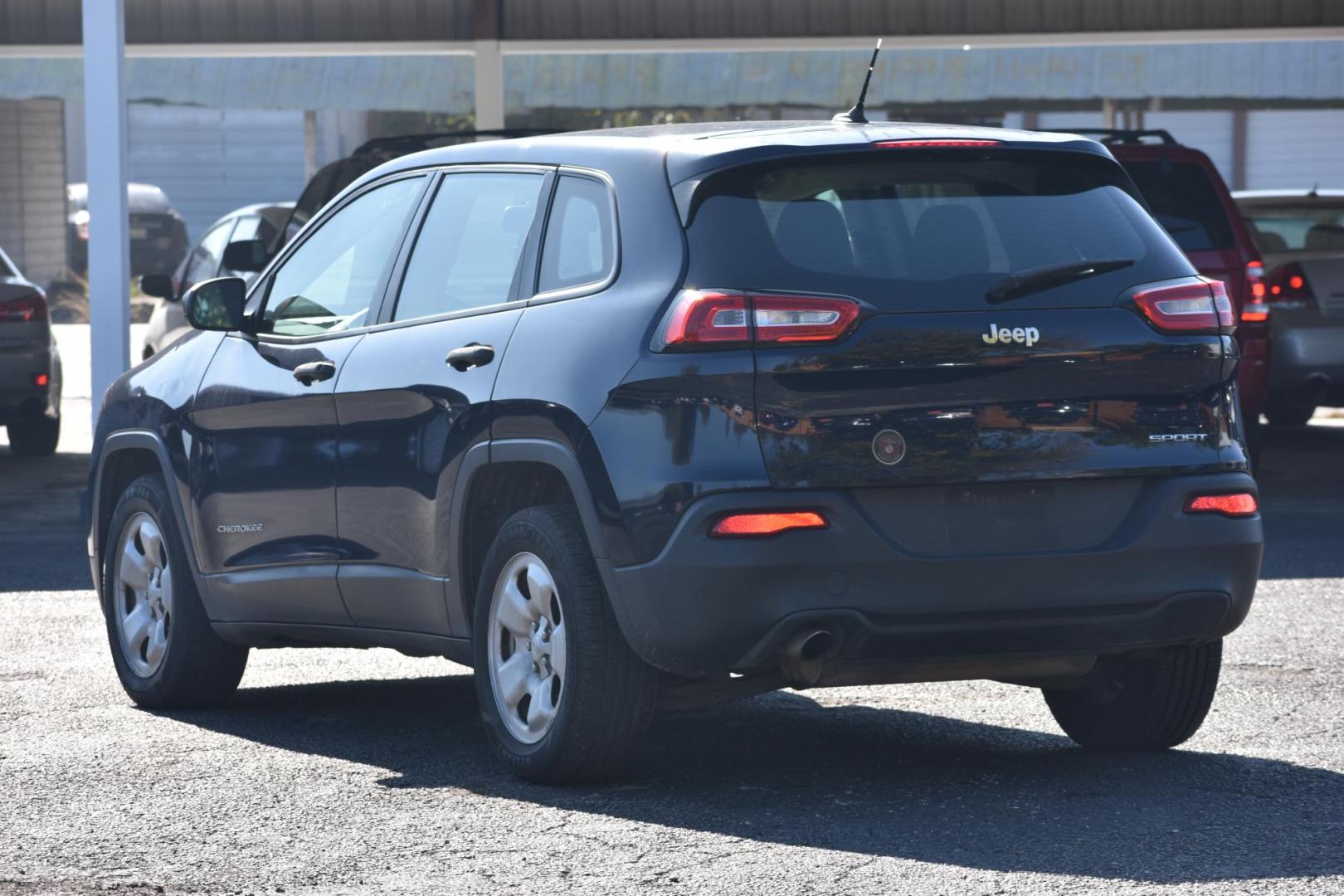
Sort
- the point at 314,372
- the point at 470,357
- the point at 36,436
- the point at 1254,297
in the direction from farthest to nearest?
the point at 36,436 → the point at 1254,297 → the point at 314,372 → the point at 470,357

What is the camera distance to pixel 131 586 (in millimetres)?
8086

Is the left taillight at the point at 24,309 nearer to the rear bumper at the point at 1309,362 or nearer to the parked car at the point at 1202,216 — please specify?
the parked car at the point at 1202,216

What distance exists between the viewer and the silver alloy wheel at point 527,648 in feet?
20.3

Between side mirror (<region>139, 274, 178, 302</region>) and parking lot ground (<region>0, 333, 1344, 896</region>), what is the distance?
6992 millimetres

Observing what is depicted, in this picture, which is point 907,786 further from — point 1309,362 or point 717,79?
point 717,79

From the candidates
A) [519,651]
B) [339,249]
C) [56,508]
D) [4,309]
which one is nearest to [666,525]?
[519,651]

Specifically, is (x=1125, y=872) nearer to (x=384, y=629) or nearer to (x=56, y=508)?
(x=384, y=629)

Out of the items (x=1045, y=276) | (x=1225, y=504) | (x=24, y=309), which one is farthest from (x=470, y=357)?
(x=24, y=309)

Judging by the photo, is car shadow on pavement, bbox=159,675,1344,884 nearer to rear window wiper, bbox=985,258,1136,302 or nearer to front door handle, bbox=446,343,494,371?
front door handle, bbox=446,343,494,371

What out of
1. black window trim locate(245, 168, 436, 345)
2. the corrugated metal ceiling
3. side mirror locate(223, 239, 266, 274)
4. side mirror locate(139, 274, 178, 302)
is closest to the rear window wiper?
black window trim locate(245, 168, 436, 345)

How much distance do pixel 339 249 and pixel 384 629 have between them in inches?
48.0

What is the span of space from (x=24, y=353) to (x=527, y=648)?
10.1 m

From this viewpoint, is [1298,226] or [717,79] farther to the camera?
[717,79]

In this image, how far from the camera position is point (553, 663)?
620 centimetres
